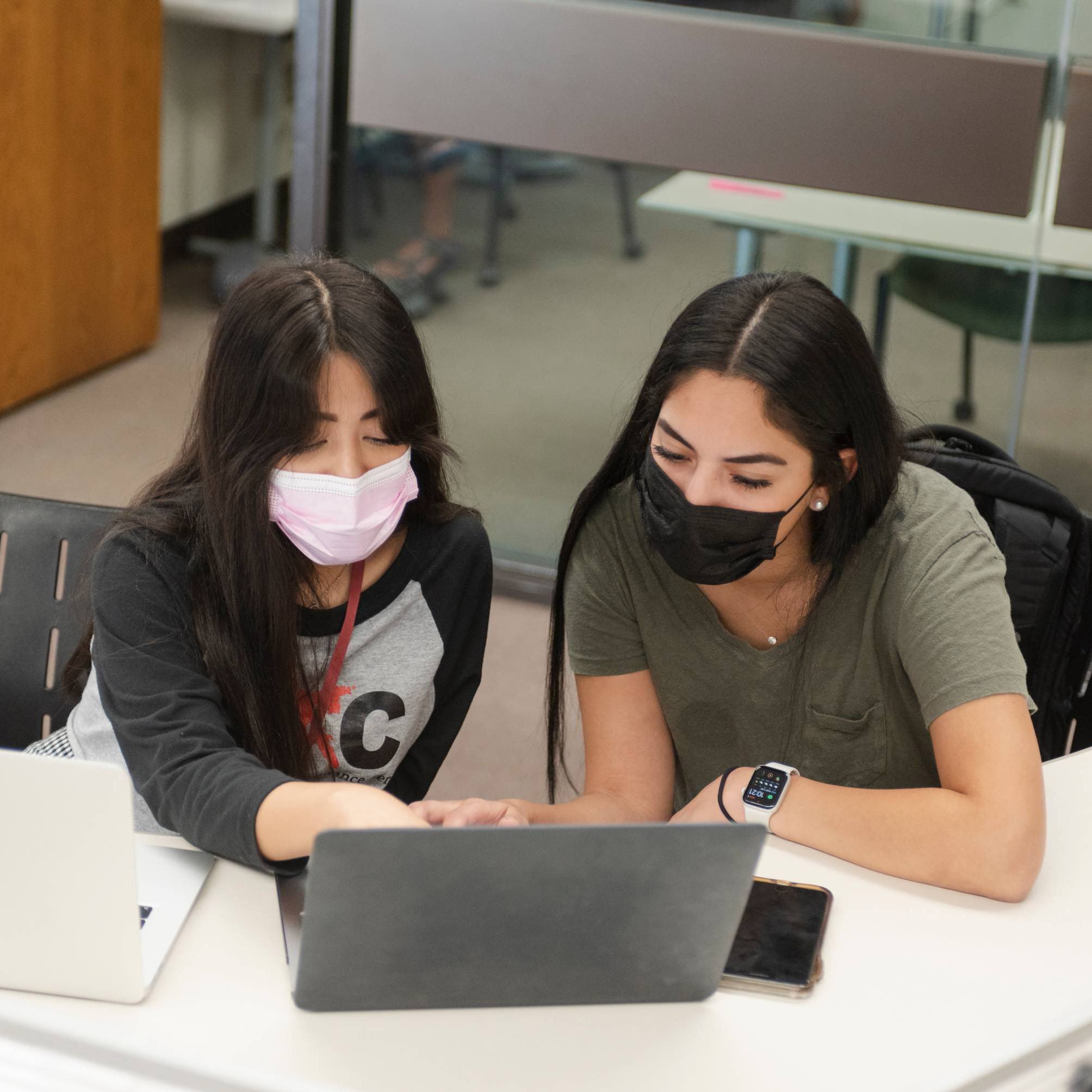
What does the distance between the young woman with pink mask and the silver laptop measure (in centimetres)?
15

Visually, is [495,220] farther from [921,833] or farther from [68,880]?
[68,880]

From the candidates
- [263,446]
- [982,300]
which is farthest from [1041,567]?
[982,300]

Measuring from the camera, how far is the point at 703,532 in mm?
1319

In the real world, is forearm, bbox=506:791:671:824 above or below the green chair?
below

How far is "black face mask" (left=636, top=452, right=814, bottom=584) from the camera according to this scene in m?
1.32

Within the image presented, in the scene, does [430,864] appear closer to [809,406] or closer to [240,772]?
[240,772]

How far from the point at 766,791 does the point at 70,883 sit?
1.94 ft

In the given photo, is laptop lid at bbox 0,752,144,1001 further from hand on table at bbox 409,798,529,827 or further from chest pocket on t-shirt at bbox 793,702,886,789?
chest pocket on t-shirt at bbox 793,702,886,789

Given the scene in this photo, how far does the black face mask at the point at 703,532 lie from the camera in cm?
132

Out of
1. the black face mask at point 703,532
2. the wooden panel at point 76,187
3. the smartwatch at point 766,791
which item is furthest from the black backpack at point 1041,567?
the wooden panel at point 76,187

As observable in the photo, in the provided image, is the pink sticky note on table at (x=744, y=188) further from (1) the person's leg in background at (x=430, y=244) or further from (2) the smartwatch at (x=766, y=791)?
(2) the smartwatch at (x=766, y=791)

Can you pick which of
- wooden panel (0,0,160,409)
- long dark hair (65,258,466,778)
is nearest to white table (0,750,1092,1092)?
long dark hair (65,258,466,778)

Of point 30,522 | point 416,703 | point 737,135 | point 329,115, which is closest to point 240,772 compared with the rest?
point 416,703

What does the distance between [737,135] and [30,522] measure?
1488mm
